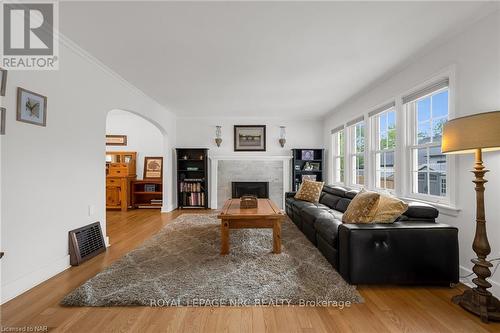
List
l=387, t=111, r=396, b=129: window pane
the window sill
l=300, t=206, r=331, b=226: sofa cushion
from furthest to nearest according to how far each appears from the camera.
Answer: l=387, t=111, r=396, b=129: window pane < l=300, t=206, r=331, b=226: sofa cushion < the window sill

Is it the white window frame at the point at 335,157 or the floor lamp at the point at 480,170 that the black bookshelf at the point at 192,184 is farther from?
the floor lamp at the point at 480,170

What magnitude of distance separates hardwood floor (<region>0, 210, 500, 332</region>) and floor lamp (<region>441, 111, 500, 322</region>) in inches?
3.6

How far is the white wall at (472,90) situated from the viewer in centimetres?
198

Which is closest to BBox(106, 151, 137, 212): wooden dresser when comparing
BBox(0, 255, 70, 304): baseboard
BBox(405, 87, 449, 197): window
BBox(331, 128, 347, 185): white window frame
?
BBox(0, 255, 70, 304): baseboard

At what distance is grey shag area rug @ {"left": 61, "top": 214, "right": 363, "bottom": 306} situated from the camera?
76.4 inches

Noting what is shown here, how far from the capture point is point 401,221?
2.41 m

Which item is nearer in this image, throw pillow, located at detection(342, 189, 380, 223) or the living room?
the living room

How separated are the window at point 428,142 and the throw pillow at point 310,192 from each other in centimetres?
172

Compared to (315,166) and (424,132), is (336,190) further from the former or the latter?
(315,166)

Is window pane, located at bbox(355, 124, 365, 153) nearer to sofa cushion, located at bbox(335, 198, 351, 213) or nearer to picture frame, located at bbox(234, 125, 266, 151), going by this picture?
sofa cushion, located at bbox(335, 198, 351, 213)

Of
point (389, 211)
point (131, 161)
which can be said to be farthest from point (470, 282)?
point (131, 161)

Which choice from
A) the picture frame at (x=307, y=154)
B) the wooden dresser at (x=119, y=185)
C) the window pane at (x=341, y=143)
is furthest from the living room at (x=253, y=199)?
the wooden dresser at (x=119, y=185)

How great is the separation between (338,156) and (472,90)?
353 cm

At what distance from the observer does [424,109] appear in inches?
115
